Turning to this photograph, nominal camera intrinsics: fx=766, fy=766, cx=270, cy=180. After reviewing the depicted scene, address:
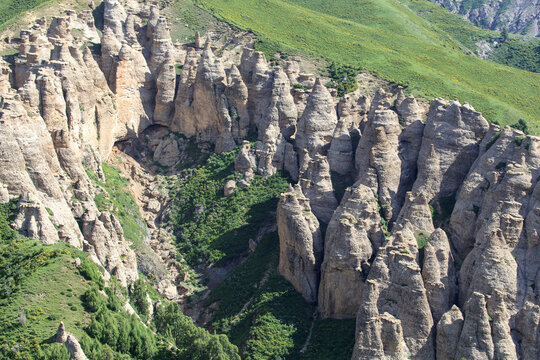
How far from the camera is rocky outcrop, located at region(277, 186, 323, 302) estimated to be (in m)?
60.1

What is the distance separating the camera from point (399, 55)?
10375cm

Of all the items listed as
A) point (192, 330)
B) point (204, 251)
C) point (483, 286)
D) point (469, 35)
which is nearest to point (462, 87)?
point (204, 251)

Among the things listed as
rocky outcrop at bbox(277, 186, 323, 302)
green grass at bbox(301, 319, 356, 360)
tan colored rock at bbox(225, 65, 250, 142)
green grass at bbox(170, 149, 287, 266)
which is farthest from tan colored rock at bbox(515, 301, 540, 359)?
tan colored rock at bbox(225, 65, 250, 142)

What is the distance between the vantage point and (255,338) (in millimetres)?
56562

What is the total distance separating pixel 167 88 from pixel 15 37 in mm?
17704

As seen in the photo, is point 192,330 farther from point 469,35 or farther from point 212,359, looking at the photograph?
point 469,35

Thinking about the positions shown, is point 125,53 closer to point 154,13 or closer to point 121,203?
point 154,13

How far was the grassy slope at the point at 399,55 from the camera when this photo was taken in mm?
88438

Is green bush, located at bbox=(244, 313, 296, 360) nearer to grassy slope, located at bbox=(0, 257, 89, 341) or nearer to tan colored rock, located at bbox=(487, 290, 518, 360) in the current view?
grassy slope, located at bbox=(0, 257, 89, 341)

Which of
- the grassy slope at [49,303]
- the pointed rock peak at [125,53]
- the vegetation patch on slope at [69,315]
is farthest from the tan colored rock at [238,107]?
the grassy slope at [49,303]

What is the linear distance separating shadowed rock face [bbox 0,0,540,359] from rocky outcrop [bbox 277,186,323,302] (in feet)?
0.37

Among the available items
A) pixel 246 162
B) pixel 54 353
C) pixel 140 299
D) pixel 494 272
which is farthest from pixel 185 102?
pixel 54 353

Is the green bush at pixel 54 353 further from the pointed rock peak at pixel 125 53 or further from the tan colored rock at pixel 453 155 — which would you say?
the pointed rock peak at pixel 125 53

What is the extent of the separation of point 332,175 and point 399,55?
135 feet
